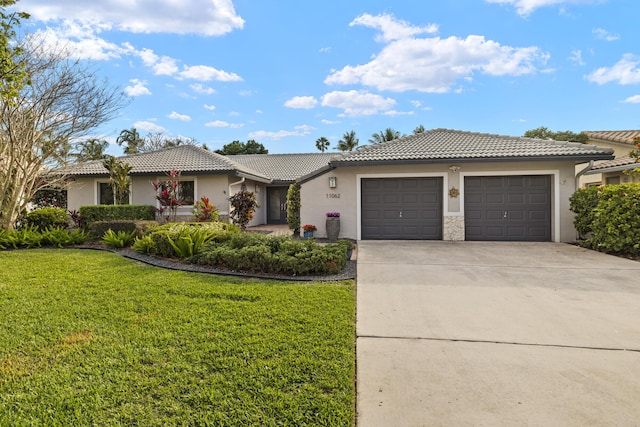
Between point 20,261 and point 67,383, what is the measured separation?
22.1ft

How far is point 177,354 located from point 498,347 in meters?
3.14

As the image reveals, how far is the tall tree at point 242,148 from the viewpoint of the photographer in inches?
1535

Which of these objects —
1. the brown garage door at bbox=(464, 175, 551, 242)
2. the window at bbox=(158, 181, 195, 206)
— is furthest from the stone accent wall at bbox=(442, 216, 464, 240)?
the window at bbox=(158, 181, 195, 206)

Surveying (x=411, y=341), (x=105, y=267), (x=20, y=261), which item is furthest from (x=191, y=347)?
(x=20, y=261)

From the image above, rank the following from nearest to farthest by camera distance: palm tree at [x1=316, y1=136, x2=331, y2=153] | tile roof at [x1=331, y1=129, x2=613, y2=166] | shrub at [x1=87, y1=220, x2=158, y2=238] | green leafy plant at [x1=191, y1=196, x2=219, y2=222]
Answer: shrub at [x1=87, y1=220, x2=158, y2=238] → tile roof at [x1=331, y1=129, x2=613, y2=166] → green leafy plant at [x1=191, y1=196, x2=219, y2=222] → palm tree at [x1=316, y1=136, x2=331, y2=153]

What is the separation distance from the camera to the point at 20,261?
7.19 meters

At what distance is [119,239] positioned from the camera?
8.85 meters

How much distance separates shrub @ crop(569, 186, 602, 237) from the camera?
8.91 metres

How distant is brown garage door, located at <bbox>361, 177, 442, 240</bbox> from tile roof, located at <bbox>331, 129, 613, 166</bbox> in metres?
0.89

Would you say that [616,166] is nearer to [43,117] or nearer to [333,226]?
[333,226]

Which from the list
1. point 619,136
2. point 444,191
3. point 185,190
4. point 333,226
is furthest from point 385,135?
point 333,226

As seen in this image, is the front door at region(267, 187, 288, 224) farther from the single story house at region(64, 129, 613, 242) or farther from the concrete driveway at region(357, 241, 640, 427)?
the concrete driveway at region(357, 241, 640, 427)

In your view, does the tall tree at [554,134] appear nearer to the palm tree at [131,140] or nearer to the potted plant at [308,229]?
the potted plant at [308,229]

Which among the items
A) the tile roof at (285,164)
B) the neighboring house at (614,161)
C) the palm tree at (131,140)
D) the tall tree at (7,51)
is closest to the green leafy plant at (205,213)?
the tile roof at (285,164)
